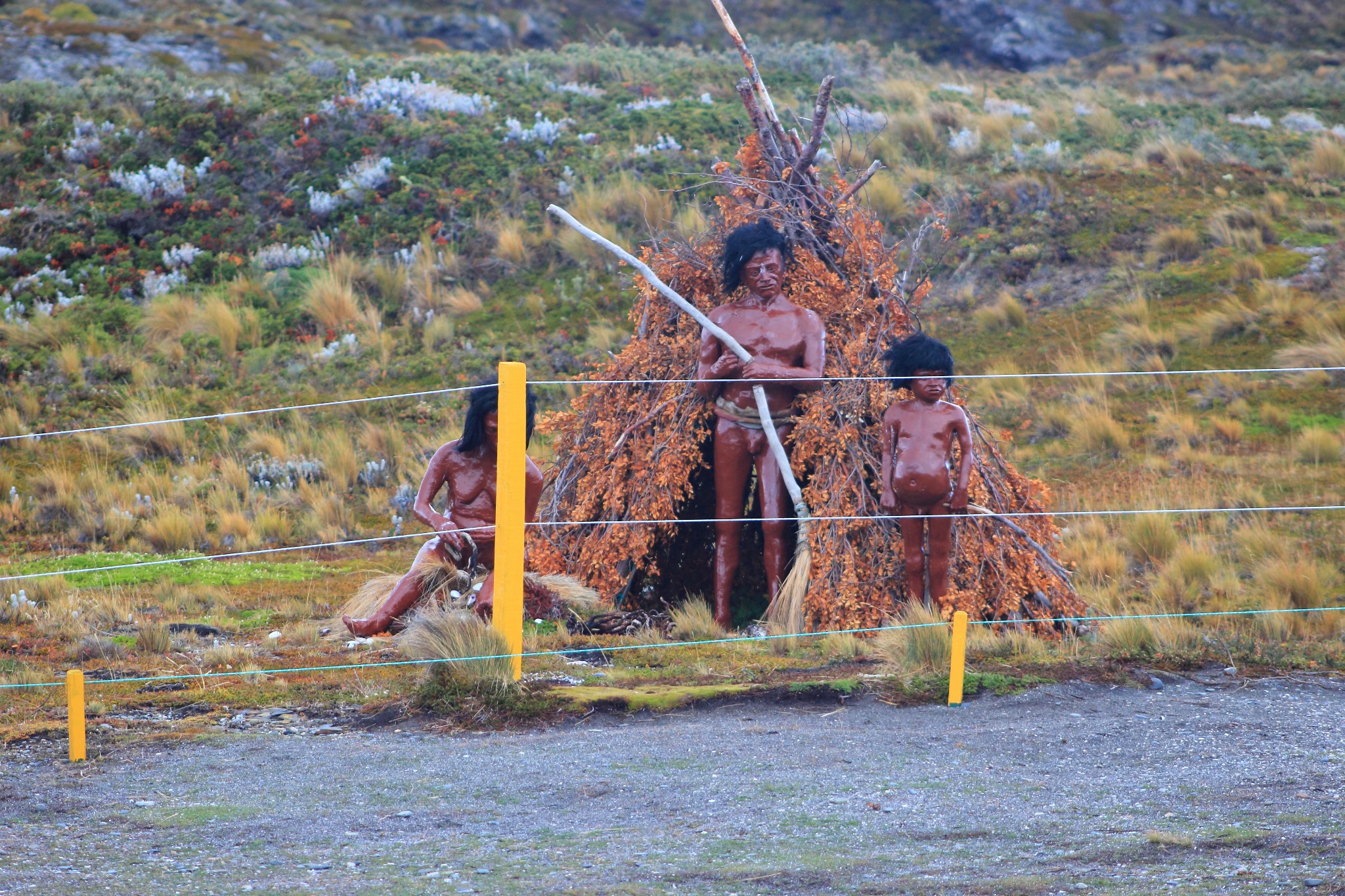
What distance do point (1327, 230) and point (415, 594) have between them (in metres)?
12.3

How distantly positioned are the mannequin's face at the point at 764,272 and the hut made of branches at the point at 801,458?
38 cm

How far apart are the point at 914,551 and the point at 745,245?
1.72 metres

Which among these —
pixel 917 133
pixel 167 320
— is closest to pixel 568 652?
pixel 167 320

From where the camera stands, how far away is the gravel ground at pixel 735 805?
129 inches

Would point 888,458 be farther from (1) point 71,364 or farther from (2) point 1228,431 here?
(1) point 71,364

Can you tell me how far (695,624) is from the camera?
6707 millimetres

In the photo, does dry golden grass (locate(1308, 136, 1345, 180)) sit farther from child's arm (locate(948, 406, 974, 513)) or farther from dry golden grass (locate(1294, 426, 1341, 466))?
child's arm (locate(948, 406, 974, 513))

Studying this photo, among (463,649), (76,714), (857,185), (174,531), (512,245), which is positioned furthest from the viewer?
(512,245)

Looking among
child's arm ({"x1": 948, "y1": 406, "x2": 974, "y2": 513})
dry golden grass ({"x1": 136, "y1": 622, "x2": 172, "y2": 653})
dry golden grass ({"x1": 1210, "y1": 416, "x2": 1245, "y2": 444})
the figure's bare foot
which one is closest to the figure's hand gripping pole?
child's arm ({"x1": 948, "y1": 406, "x2": 974, "y2": 513})

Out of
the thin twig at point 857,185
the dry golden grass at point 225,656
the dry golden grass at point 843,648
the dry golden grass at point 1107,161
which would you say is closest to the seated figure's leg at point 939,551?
the dry golden grass at point 843,648

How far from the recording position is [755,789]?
3994 millimetres

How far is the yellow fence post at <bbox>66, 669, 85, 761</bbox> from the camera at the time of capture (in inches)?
172

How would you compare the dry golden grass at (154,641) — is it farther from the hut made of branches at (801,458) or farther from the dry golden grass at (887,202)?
the dry golden grass at (887,202)

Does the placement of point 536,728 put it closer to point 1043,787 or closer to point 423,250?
point 1043,787
